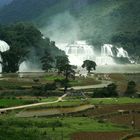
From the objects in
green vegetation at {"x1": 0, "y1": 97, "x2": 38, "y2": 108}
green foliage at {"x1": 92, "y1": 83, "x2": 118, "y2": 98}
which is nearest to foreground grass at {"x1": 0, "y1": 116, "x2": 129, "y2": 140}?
green vegetation at {"x1": 0, "y1": 97, "x2": 38, "y2": 108}

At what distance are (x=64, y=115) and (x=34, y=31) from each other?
307ft

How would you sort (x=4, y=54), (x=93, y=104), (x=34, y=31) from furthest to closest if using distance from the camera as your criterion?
(x=34, y=31), (x=4, y=54), (x=93, y=104)

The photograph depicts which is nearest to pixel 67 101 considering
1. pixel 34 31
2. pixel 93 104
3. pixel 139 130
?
pixel 93 104

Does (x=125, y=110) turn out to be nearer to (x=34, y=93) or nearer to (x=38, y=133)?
(x=38, y=133)

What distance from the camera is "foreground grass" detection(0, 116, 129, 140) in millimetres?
38938

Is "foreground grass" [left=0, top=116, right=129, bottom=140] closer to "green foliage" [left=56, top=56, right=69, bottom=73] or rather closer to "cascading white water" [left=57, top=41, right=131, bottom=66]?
"green foliage" [left=56, top=56, right=69, bottom=73]

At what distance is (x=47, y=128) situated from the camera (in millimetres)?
44094

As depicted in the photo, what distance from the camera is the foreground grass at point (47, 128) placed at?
38.9 meters

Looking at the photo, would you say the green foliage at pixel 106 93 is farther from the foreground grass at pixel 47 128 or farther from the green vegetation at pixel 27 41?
the green vegetation at pixel 27 41

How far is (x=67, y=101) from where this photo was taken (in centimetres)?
6381

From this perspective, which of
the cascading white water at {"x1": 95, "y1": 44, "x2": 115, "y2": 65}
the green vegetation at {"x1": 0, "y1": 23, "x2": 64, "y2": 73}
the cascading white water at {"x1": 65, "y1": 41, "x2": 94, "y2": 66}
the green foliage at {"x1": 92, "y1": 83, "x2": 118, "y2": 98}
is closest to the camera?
the green foliage at {"x1": 92, "y1": 83, "x2": 118, "y2": 98}

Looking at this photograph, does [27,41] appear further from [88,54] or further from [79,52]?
[88,54]

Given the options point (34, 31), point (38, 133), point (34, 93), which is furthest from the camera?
point (34, 31)

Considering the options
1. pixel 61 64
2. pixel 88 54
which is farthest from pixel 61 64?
pixel 88 54
